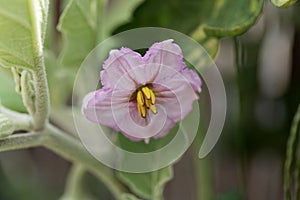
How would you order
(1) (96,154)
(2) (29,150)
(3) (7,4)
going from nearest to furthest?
(3) (7,4) < (1) (96,154) < (2) (29,150)

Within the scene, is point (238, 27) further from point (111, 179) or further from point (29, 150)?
point (29, 150)

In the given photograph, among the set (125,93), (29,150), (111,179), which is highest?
(125,93)

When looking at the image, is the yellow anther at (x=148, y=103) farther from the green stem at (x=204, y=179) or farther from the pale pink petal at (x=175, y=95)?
the green stem at (x=204, y=179)

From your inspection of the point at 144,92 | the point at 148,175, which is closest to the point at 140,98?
the point at 144,92

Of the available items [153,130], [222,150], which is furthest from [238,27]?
[222,150]

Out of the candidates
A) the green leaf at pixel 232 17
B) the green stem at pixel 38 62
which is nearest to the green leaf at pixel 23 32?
the green stem at pixel 38 62

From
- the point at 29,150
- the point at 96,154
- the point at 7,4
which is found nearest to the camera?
the point at 7,4

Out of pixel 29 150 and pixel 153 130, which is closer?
pixel 153 130
